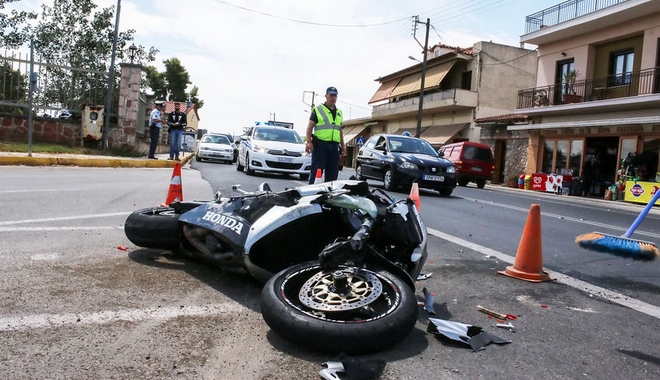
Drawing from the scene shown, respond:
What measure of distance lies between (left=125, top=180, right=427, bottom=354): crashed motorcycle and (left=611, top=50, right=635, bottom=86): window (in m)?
23.5

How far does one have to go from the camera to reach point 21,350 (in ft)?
8.20

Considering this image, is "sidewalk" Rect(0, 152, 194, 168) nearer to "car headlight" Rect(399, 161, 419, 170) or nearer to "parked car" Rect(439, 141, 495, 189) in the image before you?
"car headlight" Rect(399, 161, 419, 170)

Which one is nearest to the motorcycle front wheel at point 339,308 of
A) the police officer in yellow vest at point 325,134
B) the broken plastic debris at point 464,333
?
the broken plastic debris at point 464,333

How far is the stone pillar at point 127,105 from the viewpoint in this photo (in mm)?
17891

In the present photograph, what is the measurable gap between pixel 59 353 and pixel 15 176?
9286 mm

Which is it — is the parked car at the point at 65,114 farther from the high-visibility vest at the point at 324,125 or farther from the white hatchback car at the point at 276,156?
the high-visibility vest at the point at 324,125

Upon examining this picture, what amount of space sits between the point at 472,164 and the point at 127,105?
46.0 feet

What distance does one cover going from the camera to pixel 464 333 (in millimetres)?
2986

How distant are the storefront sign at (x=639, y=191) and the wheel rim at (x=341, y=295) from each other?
19195 mm

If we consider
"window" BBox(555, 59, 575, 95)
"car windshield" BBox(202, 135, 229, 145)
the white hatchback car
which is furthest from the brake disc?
"window" BBox(555, 59, 575, 95)

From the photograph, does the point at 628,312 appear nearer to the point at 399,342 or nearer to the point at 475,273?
the point at 475,273

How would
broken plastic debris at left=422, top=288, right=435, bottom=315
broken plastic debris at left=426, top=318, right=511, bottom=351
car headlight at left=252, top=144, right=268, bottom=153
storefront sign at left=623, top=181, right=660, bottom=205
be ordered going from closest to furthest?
broken plastic debris at left=426, top=318, right=511, bottom=351 → broken plastic debris at left=422, top=288, right=435, bottom=315 → car headlight at left=252, top=144, right=268, bottom=153 → storefront sign at left=623, top=181, right=660, bottom=205

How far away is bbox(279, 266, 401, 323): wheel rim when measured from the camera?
2795mm

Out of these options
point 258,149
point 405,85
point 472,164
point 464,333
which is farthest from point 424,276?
point 405,85
